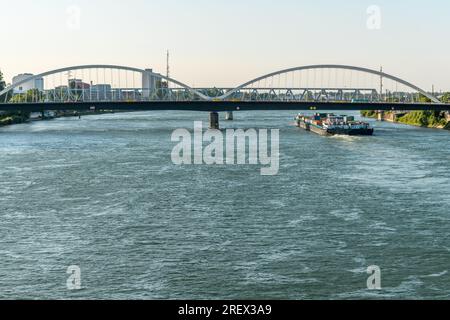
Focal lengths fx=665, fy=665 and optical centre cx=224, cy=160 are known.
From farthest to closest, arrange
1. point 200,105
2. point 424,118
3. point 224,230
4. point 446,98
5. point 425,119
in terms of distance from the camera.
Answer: point 446,98 < point 424,118 < point 425,119 < point 200,105 < point 224,230

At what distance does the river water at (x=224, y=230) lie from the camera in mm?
23047

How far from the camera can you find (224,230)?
31.3m

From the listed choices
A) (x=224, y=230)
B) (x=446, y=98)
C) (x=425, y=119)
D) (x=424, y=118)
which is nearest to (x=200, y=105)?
(x=425, y=119)

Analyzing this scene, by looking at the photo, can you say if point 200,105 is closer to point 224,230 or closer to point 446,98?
point 446,98

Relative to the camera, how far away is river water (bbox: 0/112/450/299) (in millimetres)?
23047

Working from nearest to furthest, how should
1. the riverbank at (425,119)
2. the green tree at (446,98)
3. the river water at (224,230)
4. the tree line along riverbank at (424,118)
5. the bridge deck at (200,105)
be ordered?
the river water at (224,230), the bridge deck at (200,105), the riverbank at (425,119), the tree line along riverbank at (424,118), the green tree at (446,98)

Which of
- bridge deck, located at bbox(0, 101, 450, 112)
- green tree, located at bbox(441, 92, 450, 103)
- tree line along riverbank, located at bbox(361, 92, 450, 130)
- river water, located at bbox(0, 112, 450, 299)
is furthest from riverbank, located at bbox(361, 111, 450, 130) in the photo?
river water, located at bbox(0, 112, 450, 299)

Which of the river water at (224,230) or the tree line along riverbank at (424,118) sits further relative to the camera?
the tree line along riverbank at (424,118)

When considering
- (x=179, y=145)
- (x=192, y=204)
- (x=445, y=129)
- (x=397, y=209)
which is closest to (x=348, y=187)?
(x=397, y=209)

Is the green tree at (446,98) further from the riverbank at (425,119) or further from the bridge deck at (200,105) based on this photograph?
the bridge deck at (200,105)

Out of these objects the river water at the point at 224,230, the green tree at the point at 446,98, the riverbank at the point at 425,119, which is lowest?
the river water at the point at 224,230

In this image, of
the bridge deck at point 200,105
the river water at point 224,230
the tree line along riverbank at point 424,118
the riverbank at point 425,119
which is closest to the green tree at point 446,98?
the tree line along riverbank at point 424,118

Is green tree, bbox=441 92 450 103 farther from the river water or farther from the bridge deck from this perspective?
the river water

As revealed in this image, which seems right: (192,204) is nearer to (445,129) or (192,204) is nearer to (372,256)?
(372,256)
